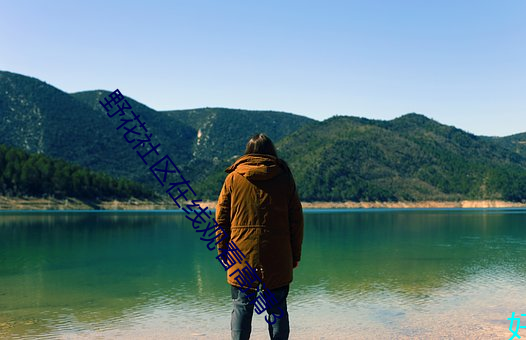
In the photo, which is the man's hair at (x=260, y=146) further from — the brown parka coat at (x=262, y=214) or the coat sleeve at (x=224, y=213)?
the coat sleeve at (x=224, y=213)

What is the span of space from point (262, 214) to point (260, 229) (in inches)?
6.7

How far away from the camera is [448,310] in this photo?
17.2 meters

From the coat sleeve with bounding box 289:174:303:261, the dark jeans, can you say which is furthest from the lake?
the coat sleeve with bounding box 289:174:303:261

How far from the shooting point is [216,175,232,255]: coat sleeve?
6.28m

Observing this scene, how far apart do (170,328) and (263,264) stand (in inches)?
363

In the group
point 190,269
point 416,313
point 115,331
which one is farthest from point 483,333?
point 190,269

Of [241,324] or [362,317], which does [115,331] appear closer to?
[362,317]

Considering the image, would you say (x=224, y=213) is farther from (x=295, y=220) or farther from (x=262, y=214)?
(x=295, y=220)

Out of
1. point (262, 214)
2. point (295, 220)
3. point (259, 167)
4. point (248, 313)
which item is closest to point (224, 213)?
point (262, 214)

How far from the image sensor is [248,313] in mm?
6336

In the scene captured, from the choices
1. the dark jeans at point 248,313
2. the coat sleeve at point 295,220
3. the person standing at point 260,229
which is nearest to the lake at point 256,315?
the dark jeans at point 248,313

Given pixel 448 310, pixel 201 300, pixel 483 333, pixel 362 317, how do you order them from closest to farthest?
1. pixel 483 333
2. pixel 362 317
3. pixel 448 310
4. pixel 201 300

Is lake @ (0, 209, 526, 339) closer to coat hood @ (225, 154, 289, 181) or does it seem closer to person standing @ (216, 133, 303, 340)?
person standing @ (216, 133, 303, 340)

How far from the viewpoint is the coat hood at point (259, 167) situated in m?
6.11
